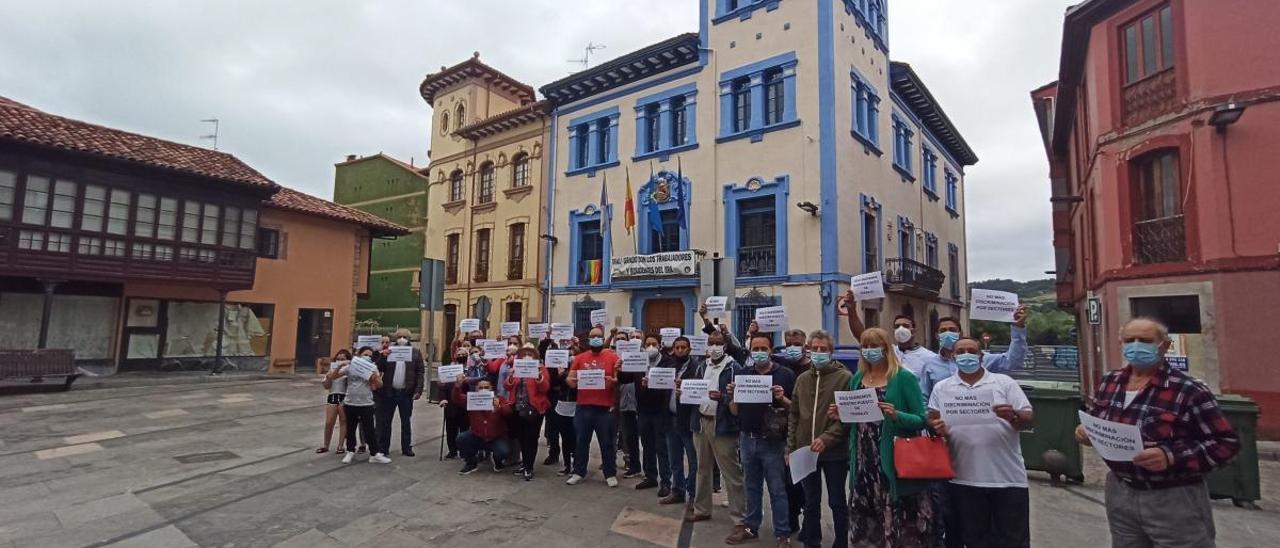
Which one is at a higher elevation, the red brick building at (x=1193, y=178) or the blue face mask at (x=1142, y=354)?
the red brick building at (x=1193, y=178)

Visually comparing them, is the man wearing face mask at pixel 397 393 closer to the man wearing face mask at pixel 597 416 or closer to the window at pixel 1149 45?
the man wearing face mask at pixel 597 416

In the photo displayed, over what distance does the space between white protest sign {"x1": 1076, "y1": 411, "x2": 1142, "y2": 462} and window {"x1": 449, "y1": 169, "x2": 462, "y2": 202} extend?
2535 cm

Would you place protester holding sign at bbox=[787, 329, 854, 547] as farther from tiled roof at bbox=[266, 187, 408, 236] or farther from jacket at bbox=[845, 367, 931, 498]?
tiled roof at bbox=[266, 187, 408, 236]

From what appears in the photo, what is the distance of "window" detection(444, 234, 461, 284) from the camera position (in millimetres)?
25234

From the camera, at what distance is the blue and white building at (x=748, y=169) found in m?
16.6

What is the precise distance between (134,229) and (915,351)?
20.8 m

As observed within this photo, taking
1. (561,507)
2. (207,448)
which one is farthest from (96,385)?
(561,507)

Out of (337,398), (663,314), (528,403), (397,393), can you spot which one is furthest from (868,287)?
(663,314)

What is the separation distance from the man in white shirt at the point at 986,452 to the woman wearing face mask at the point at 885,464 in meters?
0.19

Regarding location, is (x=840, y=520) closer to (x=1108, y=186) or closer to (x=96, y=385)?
(x=1108, y=186)

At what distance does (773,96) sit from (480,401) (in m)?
13.9

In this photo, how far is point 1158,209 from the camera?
11.4 m

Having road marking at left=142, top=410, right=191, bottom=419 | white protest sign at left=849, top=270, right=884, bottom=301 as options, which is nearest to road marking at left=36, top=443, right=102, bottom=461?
road marking at left=142, top=410, right=191, bottom=419

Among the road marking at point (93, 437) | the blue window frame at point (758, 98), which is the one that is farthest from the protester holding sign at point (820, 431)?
the blue window frame at point (758, 98)
